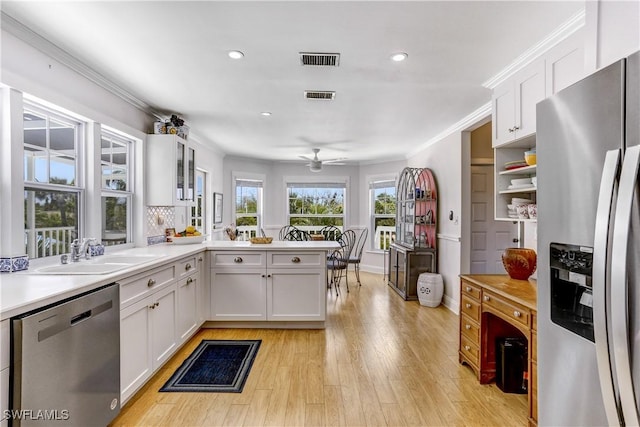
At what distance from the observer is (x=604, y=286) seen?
38.7 inches

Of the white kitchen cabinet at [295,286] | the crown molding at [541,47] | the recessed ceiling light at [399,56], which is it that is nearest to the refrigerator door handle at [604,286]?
the crown molding at [541,47]

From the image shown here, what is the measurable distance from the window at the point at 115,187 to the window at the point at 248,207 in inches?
131

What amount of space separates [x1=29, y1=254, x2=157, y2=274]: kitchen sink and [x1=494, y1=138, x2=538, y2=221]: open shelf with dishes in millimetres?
2969

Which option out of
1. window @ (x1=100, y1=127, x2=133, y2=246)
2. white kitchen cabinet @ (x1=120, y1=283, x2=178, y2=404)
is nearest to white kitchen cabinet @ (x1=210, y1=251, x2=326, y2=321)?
Answer: white kitchen cabinet @ (x1=120, y1=283, x2=178, y2=404)

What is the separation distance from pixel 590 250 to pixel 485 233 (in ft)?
11.9

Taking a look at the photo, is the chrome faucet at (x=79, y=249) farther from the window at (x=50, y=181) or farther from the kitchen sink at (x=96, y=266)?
the window at (x=50, y=181)

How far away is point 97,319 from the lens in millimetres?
1765

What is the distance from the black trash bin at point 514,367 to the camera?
7.64 feet

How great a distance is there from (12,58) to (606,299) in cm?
321

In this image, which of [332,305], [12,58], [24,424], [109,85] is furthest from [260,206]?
[24,424]

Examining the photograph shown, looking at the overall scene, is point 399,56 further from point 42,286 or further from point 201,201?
point 201,201

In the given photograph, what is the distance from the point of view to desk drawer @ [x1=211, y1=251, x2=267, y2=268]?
3549 millimetres

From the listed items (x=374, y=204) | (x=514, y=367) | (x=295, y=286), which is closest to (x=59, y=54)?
(x=295, y=286)

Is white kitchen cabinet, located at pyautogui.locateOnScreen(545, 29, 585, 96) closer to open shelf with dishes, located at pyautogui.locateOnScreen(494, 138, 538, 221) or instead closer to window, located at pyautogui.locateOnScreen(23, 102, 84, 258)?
open shelf with dishes, located at pyautogui.locateOnScreen(494, 138, 538, 221)
